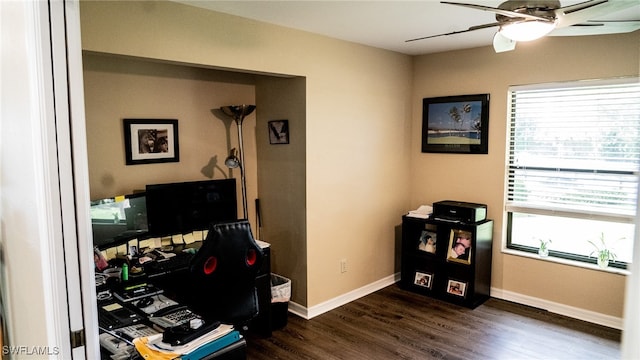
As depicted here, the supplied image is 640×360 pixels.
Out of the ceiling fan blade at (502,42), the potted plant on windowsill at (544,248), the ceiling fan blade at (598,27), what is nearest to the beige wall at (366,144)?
the potted plant on windowsill at (544,248)

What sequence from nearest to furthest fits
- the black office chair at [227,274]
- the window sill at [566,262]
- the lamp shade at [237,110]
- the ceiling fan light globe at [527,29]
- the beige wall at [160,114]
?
the ceiling fan light globe at [527,29]
the black office chair at [227,274]
the beige wall at [160,114]
the window sill at [566,262]
the lamp shade at [237,110]

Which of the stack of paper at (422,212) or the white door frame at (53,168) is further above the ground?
the white door frame at (53,168)

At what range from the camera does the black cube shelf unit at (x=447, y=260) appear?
407cm

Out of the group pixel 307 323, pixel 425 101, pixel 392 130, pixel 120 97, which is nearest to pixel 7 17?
pixel 120 97

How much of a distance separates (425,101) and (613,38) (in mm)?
1750

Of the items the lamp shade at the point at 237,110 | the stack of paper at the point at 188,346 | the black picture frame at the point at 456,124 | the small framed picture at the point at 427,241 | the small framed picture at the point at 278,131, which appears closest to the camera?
the stack of paper at the point at 188,346

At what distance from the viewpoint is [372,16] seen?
10.2ft

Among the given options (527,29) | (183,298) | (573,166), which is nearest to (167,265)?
(183,298)

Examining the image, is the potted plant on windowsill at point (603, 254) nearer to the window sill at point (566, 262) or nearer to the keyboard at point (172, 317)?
the window sill at point (566, 262)

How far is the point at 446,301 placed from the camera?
420cm

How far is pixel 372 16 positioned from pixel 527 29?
1309mm

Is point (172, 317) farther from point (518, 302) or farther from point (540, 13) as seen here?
point (518, 302)

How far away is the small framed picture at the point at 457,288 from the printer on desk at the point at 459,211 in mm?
598

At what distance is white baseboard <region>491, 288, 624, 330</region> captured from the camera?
362 cm
